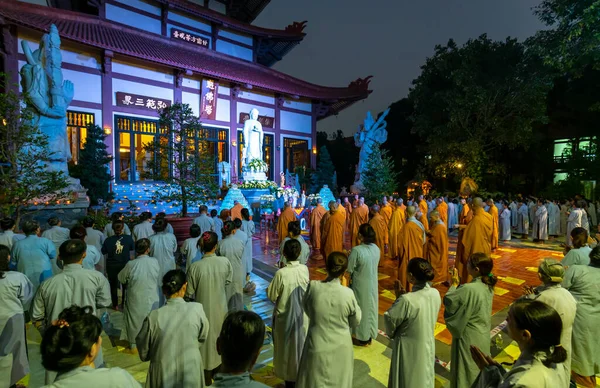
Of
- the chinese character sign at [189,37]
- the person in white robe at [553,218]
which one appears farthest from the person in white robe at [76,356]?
the chinese character sign at [189,37]

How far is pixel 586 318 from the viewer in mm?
3250

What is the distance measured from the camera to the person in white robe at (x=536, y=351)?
150cm

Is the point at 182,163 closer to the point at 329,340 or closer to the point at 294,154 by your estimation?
the point at 329,340

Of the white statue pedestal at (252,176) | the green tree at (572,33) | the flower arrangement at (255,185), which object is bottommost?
the flower arrangement at (255,185)

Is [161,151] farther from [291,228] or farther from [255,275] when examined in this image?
[291,228]

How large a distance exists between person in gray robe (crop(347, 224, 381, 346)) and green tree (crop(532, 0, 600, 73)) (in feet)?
39.3

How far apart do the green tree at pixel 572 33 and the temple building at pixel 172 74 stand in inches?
434

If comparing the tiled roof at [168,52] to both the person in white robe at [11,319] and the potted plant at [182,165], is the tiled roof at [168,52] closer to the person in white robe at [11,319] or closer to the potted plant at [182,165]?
the potted plant at [182,165]

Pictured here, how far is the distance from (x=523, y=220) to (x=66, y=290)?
14390mm

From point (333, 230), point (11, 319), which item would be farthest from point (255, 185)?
point (11, 319)

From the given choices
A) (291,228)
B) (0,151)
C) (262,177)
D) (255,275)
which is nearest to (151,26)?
(262,177)

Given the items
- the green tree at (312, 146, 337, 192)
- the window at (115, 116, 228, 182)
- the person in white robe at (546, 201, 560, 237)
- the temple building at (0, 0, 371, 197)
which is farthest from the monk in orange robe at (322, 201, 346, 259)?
the green tree at (312, 146, 337, 192)

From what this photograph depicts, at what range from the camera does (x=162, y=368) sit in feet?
7.58

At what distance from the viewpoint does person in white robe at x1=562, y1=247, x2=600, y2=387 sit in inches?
125
